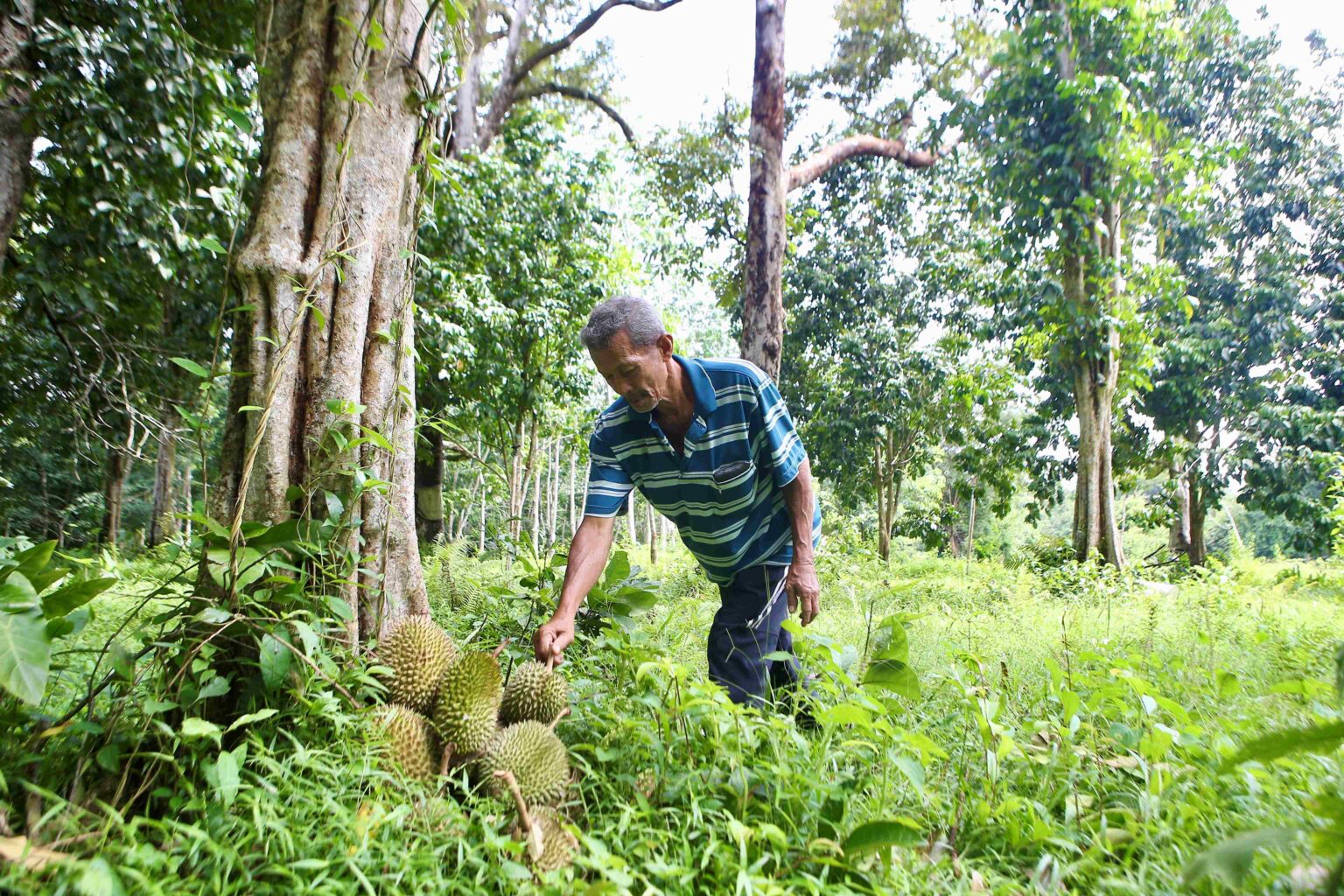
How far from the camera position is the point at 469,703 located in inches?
77.7

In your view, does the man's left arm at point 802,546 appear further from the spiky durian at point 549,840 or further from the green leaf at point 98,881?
the green leaf at point 98,881

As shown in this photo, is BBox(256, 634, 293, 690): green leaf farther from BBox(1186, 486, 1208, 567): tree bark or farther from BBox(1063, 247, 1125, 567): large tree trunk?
BBox(1186, 486, 1208, 567): tree bark

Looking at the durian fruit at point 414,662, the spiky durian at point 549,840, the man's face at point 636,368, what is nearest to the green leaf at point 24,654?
the durian fruit at point 414,662

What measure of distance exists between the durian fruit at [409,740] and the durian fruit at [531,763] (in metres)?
0.14

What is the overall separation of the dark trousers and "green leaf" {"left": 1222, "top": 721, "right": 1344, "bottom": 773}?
6.15ft

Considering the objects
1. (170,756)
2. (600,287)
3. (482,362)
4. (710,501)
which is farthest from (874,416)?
(170,756)

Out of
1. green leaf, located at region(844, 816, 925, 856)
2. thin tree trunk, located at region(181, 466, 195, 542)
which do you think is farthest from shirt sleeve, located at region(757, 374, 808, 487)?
thin tree trunk, located at region(181, 466, 195, 542)

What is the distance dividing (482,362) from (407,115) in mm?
7156

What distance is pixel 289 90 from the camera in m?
2.47

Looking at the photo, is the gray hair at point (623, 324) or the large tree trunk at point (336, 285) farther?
the gray hair at point (623, 324)

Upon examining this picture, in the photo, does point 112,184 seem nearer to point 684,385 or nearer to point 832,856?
point 684,385

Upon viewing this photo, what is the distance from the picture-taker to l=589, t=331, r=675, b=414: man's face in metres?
2.44

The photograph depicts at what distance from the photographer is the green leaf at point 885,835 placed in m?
1.53

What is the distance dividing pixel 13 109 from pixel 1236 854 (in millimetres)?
5663
